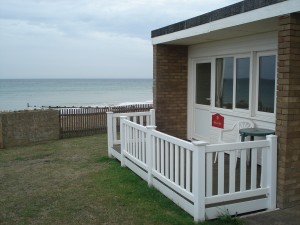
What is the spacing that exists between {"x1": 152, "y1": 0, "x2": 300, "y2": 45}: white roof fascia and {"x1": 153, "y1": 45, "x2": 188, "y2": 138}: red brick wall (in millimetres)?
1044

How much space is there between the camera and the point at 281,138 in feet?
15.4

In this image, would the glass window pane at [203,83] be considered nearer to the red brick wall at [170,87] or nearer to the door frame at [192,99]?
the door frame at [192,99]

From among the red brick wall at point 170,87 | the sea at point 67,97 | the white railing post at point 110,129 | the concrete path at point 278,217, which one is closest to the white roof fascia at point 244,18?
the red brick wall at point 170,87

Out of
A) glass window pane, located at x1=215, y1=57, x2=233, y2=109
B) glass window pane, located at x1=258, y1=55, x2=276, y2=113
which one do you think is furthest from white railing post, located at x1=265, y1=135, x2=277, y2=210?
glass window pane, located at x1=215, y1=57, x2=233, y2=109

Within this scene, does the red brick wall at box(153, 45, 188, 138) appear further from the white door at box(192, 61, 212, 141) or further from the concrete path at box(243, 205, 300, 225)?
the concrete path at box(243, 205, 300, 225)

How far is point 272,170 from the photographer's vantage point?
479cm

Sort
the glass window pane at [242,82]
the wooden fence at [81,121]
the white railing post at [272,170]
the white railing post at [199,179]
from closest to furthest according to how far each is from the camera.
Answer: the white railing post at [199,179]
the white railing post at [272,170]
the glass window pane at [242,82]
the wooden fence at [81,121]

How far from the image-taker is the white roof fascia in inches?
171

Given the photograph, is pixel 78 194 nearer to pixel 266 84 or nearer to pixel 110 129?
pixel 110 129

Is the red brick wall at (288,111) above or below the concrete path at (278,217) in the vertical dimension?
above

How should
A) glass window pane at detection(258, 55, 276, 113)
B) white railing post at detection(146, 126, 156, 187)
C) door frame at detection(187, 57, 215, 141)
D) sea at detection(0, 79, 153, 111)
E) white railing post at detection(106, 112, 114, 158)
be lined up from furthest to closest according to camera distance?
sea at detection(0, 79, 153, 111) < door frame at detection(187, 57, 215, 141) < white railing post at detection(106, 112, 114, 158) < glass window pane at detection(258, 55, 276, 113) < white railing post at detection(146, 126, 156, 187)

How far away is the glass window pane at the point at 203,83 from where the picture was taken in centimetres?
859

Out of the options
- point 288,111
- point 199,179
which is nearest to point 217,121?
point 288,111

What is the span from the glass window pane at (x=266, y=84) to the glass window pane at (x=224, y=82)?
3.35 ft
